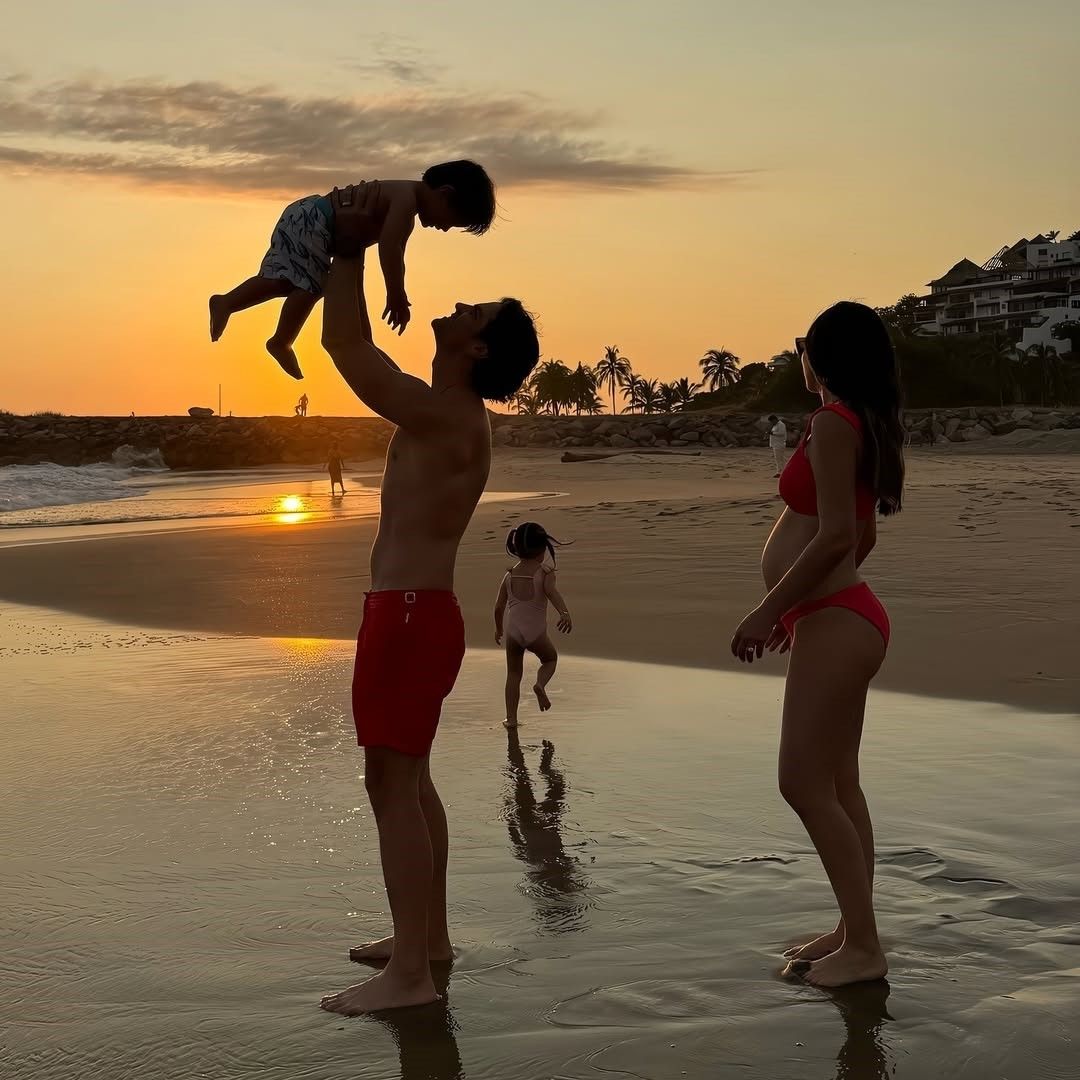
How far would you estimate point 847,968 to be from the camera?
13.3 feet

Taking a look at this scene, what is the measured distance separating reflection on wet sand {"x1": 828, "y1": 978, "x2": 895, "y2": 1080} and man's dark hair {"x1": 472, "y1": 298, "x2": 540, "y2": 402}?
2.06m

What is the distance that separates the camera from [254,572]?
616 inches

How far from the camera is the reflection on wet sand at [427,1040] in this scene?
3.58 meters

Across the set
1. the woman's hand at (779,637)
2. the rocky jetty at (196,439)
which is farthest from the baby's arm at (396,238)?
the rocky jetty at (196,439)

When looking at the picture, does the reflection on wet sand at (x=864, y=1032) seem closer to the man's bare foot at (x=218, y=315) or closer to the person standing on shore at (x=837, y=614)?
the person standing on shore at (x=837, y=614)

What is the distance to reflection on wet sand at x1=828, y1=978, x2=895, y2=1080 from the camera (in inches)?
139

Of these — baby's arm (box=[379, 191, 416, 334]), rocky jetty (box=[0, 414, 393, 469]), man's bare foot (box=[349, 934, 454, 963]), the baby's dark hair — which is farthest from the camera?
rocky jetty (box=[0, 414, 393, 469])

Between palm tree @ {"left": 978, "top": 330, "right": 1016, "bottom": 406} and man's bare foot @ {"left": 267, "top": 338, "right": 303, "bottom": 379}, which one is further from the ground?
palm tree @ {"left": 978, "top": 330, "right": 1016, "bottom": 406}

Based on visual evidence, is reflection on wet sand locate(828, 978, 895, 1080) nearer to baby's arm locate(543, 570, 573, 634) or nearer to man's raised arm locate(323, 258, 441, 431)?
man's raised arm locate(323, 258, 441, 431)

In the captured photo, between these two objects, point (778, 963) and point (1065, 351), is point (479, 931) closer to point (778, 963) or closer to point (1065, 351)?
point (778, 963)

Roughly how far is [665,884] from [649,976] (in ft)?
2.72

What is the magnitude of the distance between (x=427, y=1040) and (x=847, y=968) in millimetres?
1271

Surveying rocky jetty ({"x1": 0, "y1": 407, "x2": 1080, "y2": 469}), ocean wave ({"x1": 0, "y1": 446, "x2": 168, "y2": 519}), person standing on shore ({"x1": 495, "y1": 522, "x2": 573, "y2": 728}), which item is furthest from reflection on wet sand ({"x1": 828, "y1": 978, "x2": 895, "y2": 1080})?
rocky jetty ({"x1": 0, "y1": 407, "x2": 1080, "y2": 469})

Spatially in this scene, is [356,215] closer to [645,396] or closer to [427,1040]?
[427,1040]
